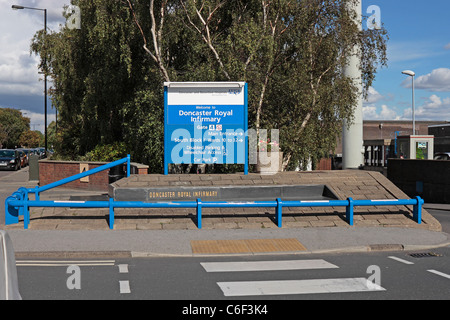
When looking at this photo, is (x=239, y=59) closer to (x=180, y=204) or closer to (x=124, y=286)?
(x=180, y=204)

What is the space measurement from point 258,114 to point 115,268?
1359cm

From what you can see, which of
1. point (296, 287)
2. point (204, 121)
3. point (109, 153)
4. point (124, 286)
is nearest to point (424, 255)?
point (296, 287)

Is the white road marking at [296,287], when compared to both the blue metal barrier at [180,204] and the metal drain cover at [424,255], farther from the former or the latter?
the blue metal barrier at [180,204]

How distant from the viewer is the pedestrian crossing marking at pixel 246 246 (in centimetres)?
963

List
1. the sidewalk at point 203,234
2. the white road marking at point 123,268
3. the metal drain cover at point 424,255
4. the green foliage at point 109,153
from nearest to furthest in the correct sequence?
the white road marking at point 123,268
the metal drain cover at point 424,255
the sidewalk at point 203,234
the green foliage at point 109,153

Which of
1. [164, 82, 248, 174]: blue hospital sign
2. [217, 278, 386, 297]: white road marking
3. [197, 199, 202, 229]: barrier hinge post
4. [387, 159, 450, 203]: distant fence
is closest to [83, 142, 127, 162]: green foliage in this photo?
[164, 82, 248, 174]: blue hospital sign

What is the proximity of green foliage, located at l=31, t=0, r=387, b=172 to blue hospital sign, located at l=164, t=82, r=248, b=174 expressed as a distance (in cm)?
528

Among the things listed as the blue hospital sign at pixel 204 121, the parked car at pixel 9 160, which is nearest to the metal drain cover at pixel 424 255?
the blue hospital sign at pixel 204 121

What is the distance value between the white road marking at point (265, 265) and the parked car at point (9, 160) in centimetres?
3972

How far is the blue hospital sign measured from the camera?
1476 cm

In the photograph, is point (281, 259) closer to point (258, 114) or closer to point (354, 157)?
point (258, 114)

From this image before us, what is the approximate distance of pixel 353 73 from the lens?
92.3 ft

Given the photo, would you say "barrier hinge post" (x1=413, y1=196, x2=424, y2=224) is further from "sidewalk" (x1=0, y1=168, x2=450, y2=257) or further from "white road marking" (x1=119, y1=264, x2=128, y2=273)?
"white road marking" (x1=119, y1=264, x2=128, y2=273)
